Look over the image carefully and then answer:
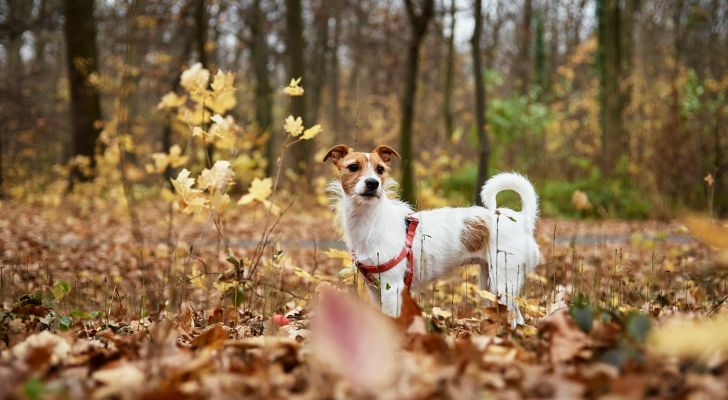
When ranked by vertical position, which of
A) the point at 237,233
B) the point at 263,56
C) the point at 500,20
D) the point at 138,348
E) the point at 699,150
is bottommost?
the point at 237,233

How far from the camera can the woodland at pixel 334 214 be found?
1.72 m

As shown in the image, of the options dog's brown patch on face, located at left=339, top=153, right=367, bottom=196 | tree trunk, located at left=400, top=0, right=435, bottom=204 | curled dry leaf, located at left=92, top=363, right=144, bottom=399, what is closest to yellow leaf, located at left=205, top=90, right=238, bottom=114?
dog's brown patch on face, located at left=339, top=153, right=367, bottom=196

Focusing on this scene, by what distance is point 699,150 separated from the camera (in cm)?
1074

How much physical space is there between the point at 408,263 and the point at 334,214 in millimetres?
3336

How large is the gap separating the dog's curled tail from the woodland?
1.61 ft

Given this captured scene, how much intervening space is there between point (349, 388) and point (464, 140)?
19498 mm

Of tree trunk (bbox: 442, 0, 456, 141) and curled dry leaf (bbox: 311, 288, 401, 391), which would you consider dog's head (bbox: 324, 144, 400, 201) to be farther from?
tree trunk (bbox: 442, 0, 456, 141)

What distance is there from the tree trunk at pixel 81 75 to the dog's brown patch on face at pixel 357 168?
12876 mm

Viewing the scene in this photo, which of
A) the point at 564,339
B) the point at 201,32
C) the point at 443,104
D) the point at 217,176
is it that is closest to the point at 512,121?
the point at 443,104

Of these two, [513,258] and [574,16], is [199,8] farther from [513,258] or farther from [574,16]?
[574,16]

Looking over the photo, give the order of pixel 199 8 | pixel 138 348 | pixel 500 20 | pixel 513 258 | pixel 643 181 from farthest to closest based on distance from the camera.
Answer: pixel 500 20, pixel 199 8, pixel 643 181, pixel 513 258, pixel 138 348

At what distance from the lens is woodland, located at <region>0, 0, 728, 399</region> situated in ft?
5.64

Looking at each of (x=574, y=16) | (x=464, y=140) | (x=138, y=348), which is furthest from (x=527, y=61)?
(x=138, y=348)

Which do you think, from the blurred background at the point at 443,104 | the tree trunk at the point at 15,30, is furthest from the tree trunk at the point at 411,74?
the tree trunk at the point at 15,30
